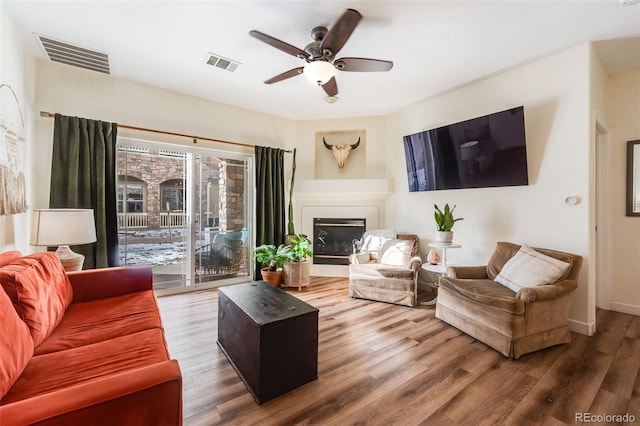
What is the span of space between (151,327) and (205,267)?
2.41 meters

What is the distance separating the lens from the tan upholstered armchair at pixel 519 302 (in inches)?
84.4

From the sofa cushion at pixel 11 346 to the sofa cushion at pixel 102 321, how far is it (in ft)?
0.66

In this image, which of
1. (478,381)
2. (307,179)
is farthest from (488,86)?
(478,381)

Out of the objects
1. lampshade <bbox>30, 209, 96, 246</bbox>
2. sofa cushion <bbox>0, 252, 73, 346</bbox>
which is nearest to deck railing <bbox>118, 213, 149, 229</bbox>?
lampshade <bbox>30, 209, 96, 246</bbox>

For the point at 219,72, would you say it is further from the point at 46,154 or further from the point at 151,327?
the point at 151,327

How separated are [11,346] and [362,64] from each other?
8.88 feet

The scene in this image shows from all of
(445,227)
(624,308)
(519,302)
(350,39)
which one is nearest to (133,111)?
(350,39)

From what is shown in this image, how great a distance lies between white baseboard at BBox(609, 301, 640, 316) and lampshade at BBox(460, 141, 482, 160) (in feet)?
7.35

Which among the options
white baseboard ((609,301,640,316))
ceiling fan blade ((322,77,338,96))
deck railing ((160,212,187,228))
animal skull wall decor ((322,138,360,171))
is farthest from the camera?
animal skull wall decor ((322,138,360,171))

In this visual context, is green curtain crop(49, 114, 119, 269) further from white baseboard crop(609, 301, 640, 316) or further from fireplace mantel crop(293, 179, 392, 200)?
white baseboard crop(609, 301, 640, 316)

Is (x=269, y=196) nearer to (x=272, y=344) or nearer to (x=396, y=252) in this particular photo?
(x=396, y=252)

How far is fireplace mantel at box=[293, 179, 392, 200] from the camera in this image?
4340 mm

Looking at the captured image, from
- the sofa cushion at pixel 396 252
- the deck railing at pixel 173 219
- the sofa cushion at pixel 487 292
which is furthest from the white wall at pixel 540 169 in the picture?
the deck railing at pixel 173 219

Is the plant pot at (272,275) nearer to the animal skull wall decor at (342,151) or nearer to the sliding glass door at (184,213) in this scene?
the sliding glass door at (184,213)
